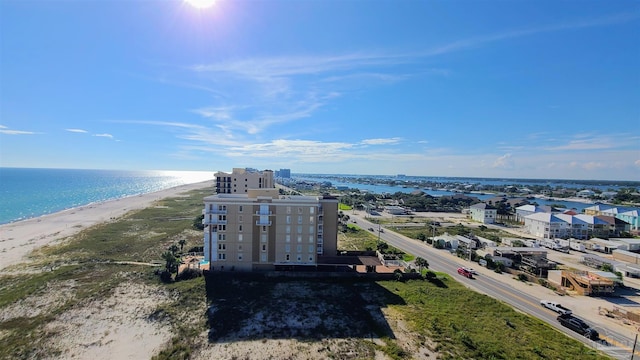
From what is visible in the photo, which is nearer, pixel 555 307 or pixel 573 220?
pixel 555 307

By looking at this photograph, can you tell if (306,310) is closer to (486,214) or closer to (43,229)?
(43,229)

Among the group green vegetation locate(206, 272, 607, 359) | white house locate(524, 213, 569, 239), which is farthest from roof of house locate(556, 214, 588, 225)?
green vegetation locate(206, 272, 607, 359)

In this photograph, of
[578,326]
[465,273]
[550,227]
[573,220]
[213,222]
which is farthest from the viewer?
[573,220]

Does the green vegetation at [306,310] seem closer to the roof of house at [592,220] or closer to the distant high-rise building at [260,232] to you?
the distant high-rise building at [260,232]

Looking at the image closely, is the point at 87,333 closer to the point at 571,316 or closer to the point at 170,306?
the point at 170,306

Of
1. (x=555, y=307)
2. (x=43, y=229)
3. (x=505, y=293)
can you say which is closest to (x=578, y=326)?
(x=555, y=307)
